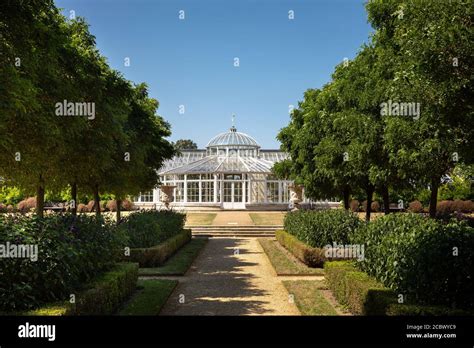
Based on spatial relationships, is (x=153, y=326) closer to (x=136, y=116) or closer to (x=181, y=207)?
(x=136, y=116)

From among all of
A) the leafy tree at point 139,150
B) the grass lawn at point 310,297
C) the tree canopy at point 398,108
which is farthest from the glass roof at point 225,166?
the grass lawn at point 310,297

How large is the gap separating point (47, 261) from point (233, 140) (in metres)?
39.8

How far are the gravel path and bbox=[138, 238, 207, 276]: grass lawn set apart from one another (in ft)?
0.80

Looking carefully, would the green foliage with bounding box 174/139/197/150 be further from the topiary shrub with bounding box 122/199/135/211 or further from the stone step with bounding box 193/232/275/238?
the stone step with bounding box 193/232/275/238

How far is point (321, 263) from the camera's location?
1259 centimetres

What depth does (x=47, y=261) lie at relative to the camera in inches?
229

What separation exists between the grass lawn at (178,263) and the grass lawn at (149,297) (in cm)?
130

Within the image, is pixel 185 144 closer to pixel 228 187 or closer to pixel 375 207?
pixel 228 187

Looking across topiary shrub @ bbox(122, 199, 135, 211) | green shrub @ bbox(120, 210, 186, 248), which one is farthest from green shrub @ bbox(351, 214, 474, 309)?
topiary shrub @ bbox(122, 199, 135, 211)

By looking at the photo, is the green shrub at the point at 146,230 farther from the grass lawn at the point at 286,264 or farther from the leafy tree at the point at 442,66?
the leafy tree at the point at 442,66

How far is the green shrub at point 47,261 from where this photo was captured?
5352mm

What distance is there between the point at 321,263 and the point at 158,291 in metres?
5.11

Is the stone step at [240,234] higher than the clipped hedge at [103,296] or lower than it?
lower

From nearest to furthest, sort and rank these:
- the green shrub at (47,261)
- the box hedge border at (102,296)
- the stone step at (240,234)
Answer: the box hedge border at (102,296) → the green shrub at (47,261) → the stone step at (240,234)
